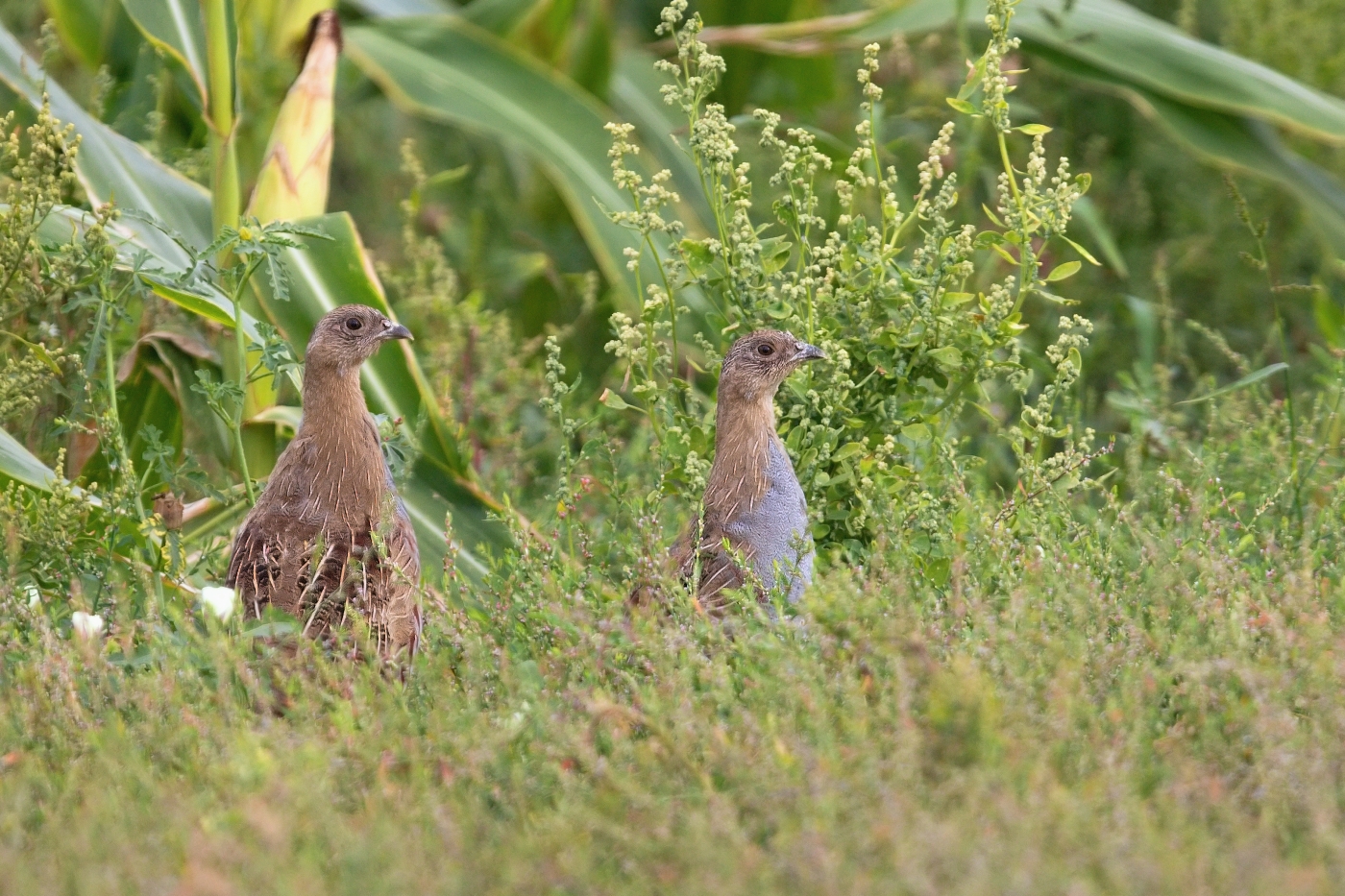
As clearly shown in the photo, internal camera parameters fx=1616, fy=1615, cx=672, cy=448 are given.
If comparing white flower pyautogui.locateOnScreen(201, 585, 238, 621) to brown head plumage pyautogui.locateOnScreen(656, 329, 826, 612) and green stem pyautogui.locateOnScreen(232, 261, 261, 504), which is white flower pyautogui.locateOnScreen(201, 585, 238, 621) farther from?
brown head plumage pyautogui.locateOnScreen(656, 329, 826, 612)

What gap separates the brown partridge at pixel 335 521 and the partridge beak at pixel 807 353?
1226mm

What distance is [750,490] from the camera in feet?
15.0

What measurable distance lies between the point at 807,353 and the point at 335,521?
1417 millimetres

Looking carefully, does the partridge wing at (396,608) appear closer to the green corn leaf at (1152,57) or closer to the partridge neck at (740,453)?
the partridge neck at (740,453)

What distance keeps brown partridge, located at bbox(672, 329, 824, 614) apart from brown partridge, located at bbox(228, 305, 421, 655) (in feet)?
2.59

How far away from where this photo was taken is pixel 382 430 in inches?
198

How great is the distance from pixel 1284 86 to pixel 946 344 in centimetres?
247

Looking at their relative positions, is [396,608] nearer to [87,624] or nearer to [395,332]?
[87,624]

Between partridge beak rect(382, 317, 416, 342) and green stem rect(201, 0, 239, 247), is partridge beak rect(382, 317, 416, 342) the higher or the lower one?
the lower one

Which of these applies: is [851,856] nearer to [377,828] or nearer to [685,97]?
[377,828]

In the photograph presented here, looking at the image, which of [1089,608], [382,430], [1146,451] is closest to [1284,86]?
[1146,451]

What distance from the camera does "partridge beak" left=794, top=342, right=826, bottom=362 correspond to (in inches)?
180

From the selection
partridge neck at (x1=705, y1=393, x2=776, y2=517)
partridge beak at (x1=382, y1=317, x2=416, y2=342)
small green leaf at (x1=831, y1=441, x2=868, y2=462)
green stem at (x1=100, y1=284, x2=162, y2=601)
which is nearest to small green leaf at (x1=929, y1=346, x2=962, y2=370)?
small green leaf at (x1=831, y1=441, x2=868, y2=462)

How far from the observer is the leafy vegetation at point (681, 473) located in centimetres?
287
